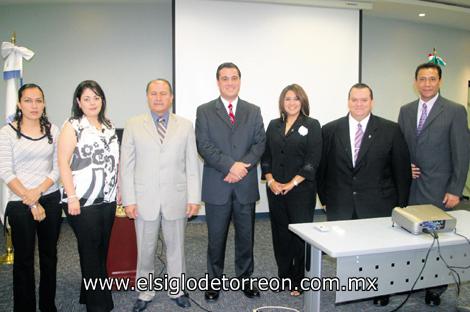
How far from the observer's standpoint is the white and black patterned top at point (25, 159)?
2.21 meters

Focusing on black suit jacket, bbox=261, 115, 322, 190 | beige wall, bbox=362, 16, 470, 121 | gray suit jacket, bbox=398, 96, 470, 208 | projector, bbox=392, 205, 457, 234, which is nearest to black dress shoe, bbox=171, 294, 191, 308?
black suit jacket, bbox=261, 115, 322, 190

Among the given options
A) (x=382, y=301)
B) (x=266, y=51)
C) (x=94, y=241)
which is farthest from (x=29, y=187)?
(x=266, y=51)

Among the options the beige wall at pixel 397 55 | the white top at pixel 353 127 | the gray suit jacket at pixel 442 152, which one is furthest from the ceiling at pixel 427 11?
the white top at pixel 353 127

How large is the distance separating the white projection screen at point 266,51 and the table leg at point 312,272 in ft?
10.2

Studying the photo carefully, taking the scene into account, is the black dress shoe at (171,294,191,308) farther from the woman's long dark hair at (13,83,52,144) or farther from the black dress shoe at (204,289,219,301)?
the woman's long dark hair at (13,83,52,144)

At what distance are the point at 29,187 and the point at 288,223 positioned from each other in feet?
5.90

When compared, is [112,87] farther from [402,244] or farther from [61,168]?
[402,244]

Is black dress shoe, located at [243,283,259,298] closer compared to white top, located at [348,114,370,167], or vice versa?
white top, located at [348,114,370,167]

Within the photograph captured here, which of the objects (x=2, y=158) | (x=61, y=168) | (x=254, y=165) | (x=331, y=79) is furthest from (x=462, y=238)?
(x=331, y=79)

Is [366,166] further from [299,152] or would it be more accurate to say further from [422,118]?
[422,118]

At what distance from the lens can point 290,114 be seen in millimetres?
2811

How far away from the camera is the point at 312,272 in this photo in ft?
6.43

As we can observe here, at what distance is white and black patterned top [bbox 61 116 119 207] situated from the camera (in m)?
2.27

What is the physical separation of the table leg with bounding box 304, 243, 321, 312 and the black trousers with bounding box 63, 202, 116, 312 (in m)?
1.29
